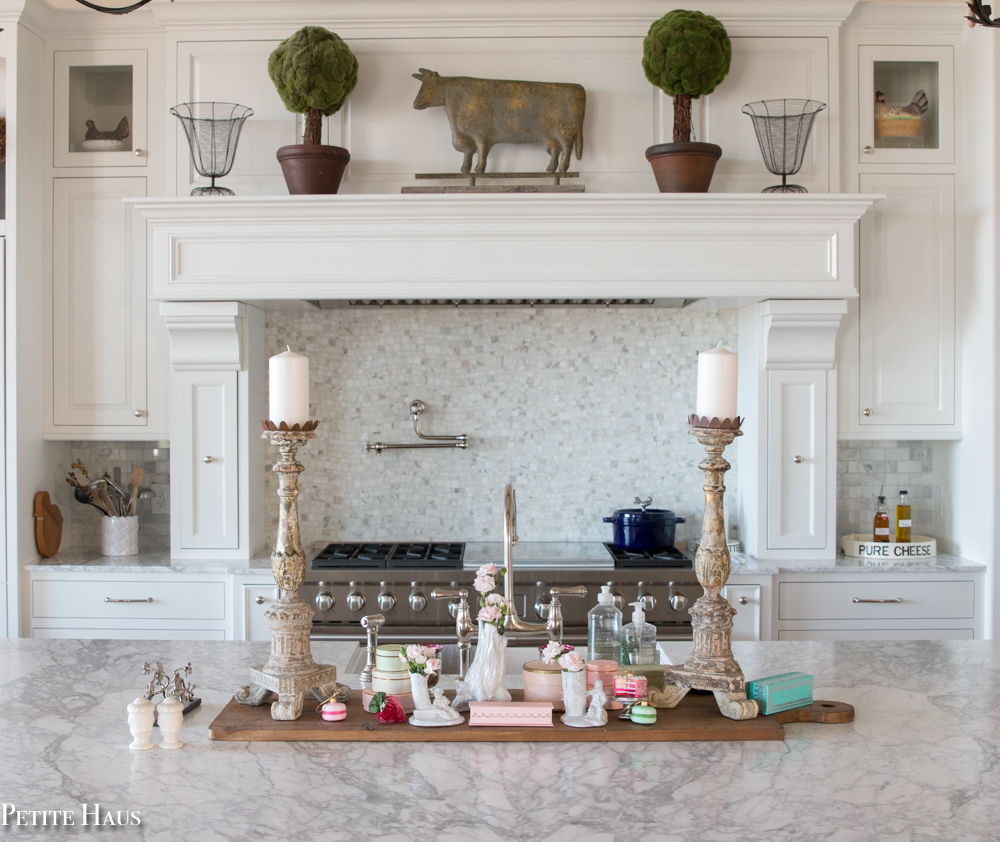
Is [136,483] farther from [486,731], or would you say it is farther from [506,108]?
[486,731]

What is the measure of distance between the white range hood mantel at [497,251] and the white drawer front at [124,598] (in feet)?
3.47

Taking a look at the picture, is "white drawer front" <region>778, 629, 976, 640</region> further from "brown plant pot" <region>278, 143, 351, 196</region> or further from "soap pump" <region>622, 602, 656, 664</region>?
"brown plant pot" <region>278, 143, 351, 196</region>

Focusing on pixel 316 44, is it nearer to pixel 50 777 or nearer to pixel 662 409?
pixel 662 409

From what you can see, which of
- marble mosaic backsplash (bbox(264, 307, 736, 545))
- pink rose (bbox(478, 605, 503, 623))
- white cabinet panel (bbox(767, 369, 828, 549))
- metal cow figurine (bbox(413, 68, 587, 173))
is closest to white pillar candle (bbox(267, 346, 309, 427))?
pink rose (bbox(478, 605, 503, 623))

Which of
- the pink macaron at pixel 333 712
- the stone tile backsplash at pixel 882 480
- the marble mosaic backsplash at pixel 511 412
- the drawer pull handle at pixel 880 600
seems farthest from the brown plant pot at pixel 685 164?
the pink macaron at pixel 333 712

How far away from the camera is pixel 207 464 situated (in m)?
3.52

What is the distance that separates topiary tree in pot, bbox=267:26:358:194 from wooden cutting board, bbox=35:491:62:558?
4.95 ft

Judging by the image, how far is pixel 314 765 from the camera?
151cm

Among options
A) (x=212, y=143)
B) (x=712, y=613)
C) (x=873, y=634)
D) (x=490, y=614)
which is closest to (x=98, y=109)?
(x=212, y=143)

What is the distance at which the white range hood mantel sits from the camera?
3.29 meters

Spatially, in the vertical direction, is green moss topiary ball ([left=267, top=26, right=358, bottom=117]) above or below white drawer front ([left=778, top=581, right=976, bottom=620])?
above

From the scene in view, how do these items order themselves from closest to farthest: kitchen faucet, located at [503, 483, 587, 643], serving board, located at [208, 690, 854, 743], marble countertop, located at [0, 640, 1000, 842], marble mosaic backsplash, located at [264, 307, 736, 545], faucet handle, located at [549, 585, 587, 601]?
marble countertop, located at [0, 640, 1000, 842], serving board, located at [208, 690, 854, 743], kitchen faucet, located at [503, 483, 587, 643], faucet handle, located at [549, 585, 587, 601], marble mosaic backsplash, located at [264, 307, 736, 545]

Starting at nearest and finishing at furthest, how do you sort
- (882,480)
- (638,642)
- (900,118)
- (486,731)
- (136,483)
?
(486,731) → (638,642) → (900,118) → (136,483) → (882,480)

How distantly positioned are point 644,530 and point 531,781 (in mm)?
2148
